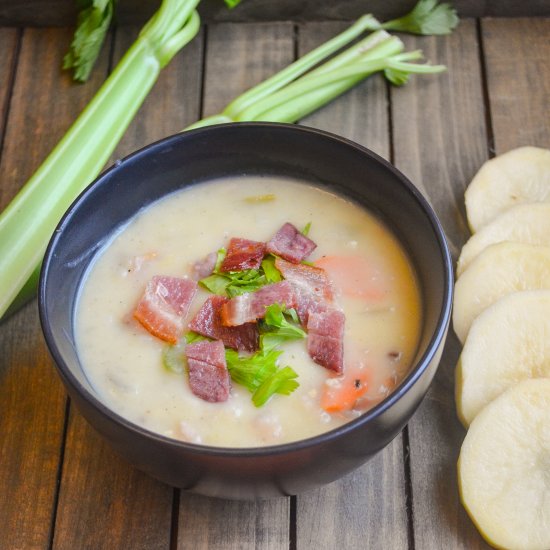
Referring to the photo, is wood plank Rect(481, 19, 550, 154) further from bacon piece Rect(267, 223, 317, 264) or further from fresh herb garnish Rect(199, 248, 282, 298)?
fresh herb garnish Rect(199, 248, 282, 298)

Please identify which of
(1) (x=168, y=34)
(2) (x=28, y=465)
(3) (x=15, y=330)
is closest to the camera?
(2) (x=28, y=465)

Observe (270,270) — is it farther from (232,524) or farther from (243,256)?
(232,524)

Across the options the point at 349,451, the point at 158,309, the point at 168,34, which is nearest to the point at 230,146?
the point at 158,309

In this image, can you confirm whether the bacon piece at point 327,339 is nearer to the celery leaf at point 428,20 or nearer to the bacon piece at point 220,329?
the bacon piece at point 220,329

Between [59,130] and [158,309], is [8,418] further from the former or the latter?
[59,130]

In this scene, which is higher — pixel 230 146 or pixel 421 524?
pixel 230 146

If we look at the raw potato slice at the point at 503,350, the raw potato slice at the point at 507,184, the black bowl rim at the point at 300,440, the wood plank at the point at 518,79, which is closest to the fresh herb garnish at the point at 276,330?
the black bowl rim at the point at 300,440

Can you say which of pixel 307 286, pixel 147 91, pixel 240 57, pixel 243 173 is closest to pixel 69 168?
pixel 147 91
